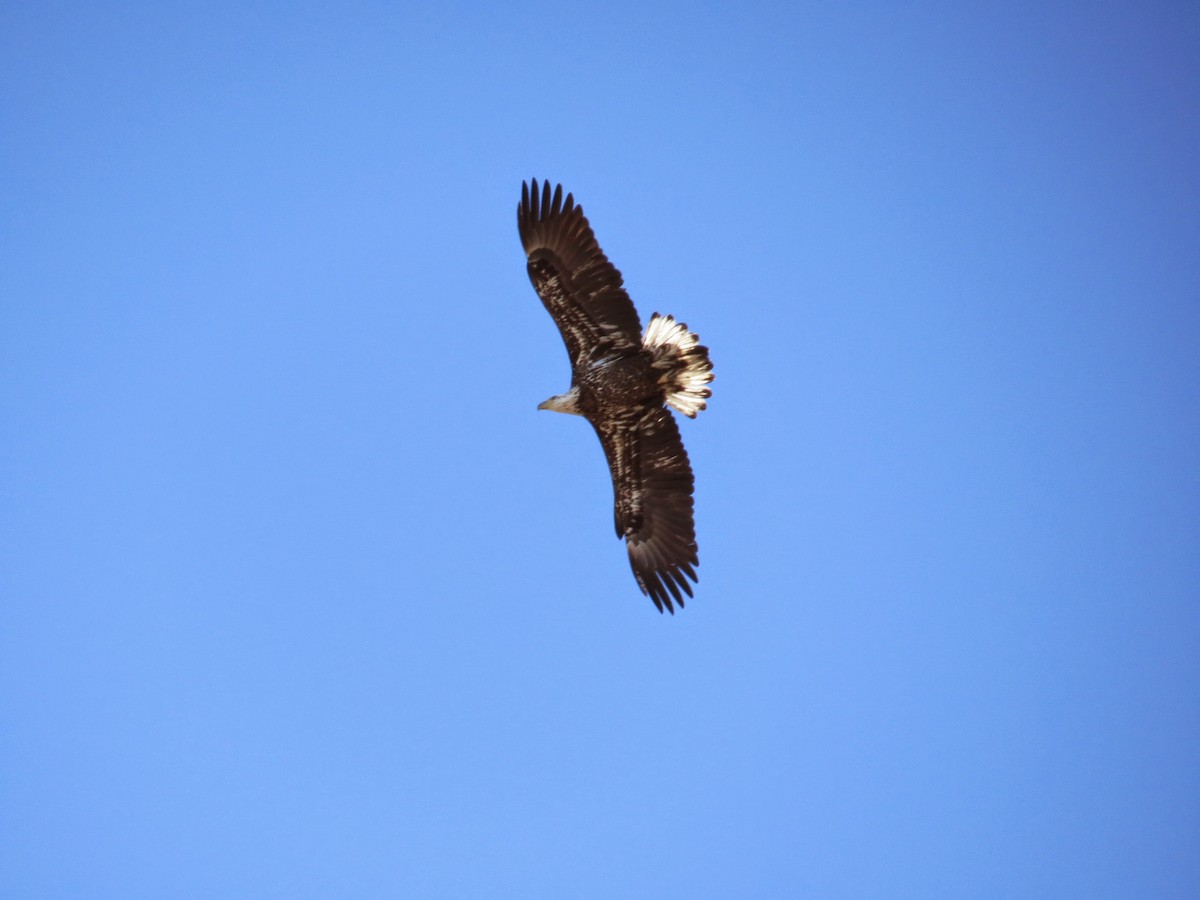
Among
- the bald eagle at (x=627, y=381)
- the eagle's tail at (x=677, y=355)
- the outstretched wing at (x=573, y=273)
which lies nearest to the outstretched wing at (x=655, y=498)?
the bald eagle at (x=627, y=381)

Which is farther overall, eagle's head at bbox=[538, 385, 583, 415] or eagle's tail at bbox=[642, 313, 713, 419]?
eagle's head at bbox=[538, 385, 583, 415]

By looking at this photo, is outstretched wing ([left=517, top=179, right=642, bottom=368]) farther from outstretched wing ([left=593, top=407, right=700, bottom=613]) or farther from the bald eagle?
outstretched wing ([left=593, top=407, right=700, bottom=613])

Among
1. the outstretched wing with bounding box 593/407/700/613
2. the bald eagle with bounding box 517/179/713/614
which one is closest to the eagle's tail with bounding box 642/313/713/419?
the bald eagle with bounding box 517/179/713/614

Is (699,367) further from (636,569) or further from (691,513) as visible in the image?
(636,569)

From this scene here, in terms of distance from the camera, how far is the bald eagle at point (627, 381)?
30.5 ft

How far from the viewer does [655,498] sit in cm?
1016

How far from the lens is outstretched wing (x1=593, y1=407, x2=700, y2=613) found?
9.95 m

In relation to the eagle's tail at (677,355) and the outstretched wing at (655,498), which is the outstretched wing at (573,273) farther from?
the outstretched wing at (655,498)

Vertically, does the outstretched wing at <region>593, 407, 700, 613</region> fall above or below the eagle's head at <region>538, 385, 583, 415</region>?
below

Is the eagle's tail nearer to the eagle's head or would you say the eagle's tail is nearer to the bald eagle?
the bald eagle

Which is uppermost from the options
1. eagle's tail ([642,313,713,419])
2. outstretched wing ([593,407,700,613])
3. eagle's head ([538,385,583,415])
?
eagle's tail ([642,313,713,419])

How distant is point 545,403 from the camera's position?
9781 millimetres

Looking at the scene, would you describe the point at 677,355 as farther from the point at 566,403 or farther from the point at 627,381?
the point at 566,403

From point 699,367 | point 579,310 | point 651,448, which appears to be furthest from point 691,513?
point 579,310
